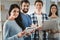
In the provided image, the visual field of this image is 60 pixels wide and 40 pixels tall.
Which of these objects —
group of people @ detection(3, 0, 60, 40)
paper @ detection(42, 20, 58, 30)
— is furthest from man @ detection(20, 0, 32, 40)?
paper @ detection(42, 20, 58, 30)

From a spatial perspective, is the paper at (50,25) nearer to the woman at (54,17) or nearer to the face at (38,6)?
the woman at (54,17)

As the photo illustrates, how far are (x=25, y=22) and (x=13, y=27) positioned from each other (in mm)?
115

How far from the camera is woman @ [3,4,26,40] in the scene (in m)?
1.41

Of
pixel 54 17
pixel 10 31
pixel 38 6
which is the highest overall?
pixel 38 6

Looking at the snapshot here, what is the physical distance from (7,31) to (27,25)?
18 centimetres

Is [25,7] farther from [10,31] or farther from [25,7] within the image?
[10,31]

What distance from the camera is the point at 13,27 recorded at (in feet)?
4.64

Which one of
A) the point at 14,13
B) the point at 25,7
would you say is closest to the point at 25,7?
the point at 25,7

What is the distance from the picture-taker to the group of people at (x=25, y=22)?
1.41 metres

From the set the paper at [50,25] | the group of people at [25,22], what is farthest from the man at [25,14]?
the paper at [50,25]

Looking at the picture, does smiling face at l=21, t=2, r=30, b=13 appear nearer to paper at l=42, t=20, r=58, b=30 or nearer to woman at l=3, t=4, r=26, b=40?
woman at l=3, t=4, r=26, b=40

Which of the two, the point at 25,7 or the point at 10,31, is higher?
the point at 25,7

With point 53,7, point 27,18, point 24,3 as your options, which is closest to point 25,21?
point 27,18

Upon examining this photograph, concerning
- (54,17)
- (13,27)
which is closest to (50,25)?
(54,17)
